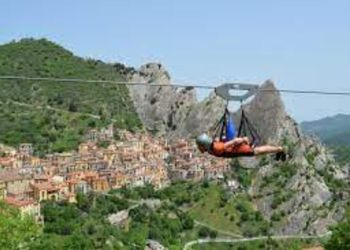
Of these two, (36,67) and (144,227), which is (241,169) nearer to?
(144,227)

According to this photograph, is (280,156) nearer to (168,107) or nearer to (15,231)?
(15,231)

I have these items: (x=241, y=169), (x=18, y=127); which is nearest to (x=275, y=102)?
(x=241, y=169)

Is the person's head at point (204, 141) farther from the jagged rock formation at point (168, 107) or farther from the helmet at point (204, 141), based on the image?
the jagged rock formation at point (168, 107)

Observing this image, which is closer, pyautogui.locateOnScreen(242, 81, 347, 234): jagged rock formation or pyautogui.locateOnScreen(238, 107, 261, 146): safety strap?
pyautogui.locateOnScreen(238, 107, 261, 146): safety strap

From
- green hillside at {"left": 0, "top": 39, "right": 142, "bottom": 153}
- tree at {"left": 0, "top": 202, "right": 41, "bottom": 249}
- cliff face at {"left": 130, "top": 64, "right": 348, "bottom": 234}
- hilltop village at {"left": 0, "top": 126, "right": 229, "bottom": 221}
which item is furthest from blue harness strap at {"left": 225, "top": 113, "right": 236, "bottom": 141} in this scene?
green hillside at {"left": 0, "top": 39, "right": 142, "bottom": 153}

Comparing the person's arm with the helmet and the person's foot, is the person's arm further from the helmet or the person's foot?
the person's foot

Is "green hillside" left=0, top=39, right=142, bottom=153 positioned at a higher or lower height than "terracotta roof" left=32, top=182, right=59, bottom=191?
higher
